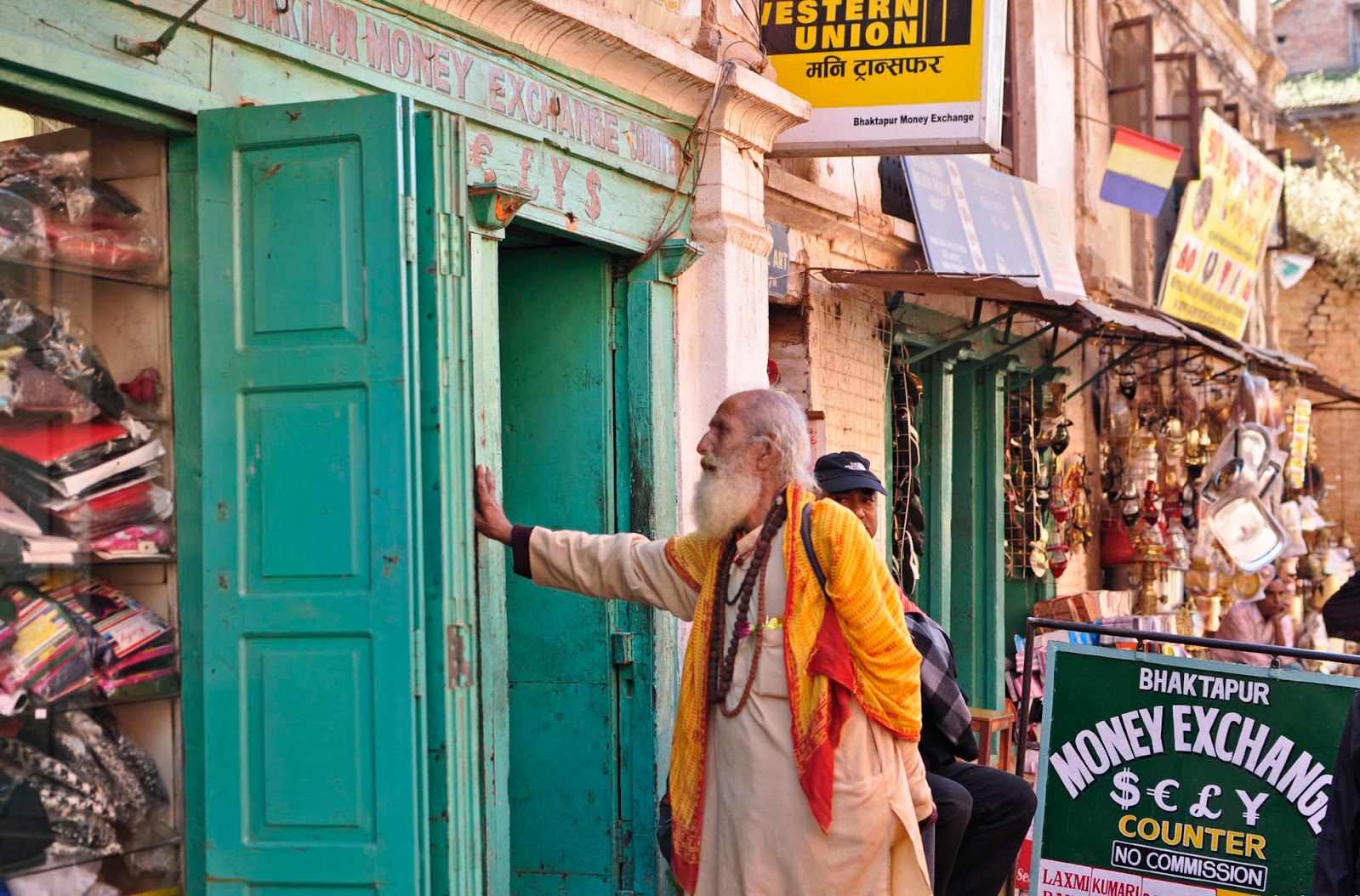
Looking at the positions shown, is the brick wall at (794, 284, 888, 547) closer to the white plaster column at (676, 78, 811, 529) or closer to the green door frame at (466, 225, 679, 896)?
the white plaster column at (676, 78, 811, 529)

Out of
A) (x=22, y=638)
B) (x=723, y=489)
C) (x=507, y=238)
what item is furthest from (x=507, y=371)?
(x=22, y=638)

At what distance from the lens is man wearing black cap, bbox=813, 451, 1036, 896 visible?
17.2 ft

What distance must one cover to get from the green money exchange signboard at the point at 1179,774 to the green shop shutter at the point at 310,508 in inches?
93.3

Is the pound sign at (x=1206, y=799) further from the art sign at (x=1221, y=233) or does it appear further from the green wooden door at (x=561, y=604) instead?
the art sign at (x=1221, y=233)

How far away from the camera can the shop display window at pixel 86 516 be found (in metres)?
4.09

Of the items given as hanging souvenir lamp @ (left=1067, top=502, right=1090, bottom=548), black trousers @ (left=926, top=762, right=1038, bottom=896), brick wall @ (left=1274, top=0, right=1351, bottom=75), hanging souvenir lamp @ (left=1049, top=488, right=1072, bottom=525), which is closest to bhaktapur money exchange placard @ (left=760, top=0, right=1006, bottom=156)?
black trousers @ (left=926, top=762, right=1038, bottom=896)

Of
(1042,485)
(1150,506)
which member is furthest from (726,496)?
(1150,506)

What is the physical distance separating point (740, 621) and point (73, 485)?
1681mm

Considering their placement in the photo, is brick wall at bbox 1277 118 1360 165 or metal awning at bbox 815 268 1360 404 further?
brick wall at bbox 1277 118 1360 165

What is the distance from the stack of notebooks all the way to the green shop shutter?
1.02 feet

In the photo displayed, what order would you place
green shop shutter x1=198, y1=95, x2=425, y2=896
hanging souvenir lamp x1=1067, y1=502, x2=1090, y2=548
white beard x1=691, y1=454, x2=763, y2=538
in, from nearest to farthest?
1. green shop shutter x1=198, y1=95, x2=425, y2=896
2. white beard x1=691, y1=454, x2=763, y2=538
3. hanging souvenir lamp x1=1067, y1=502, x2=1090, y2=548

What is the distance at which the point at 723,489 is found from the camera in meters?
4.38

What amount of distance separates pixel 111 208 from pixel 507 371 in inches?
84.8

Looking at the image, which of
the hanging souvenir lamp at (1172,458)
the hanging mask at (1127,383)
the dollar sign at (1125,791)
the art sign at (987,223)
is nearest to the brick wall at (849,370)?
the art sign at (987,223)
